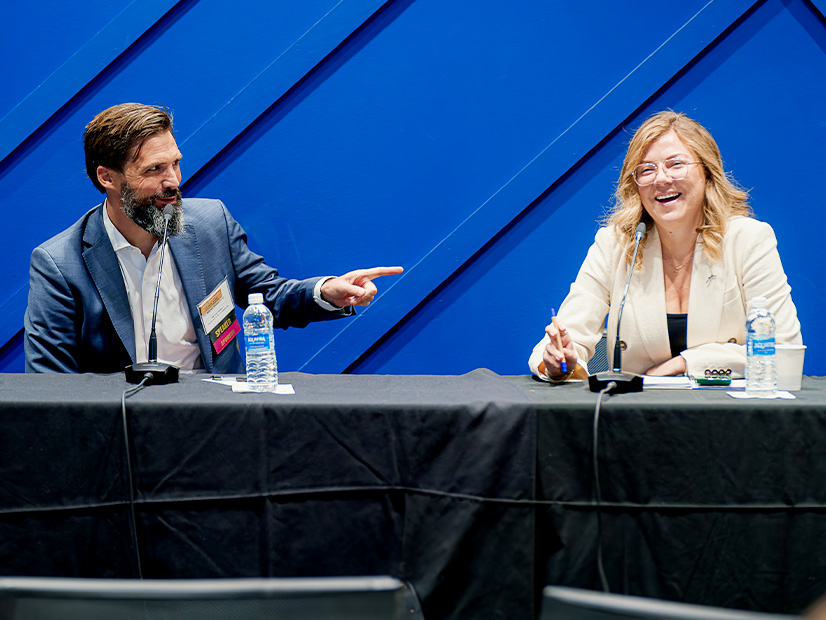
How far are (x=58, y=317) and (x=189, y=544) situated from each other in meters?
1.00

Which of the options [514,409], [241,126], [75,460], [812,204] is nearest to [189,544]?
[75,460]

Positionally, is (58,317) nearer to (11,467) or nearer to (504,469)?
(11,467)

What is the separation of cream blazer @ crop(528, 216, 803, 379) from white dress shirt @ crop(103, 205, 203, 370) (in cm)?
110

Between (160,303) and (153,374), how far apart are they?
682mm

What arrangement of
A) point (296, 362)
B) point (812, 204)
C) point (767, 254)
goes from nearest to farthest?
1. point (767, 254)
2. point (812, 204)
3. point (296, 362)

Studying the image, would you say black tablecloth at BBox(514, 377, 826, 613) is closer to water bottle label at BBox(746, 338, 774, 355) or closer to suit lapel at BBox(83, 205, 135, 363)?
water bottle label at BBox(746, 338, 774, 355)

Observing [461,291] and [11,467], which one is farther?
[461,291]

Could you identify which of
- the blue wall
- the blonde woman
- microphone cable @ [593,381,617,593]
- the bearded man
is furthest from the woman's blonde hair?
microphone cable @ [593,381,617,593]

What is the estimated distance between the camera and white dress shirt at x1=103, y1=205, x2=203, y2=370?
91.5 inches

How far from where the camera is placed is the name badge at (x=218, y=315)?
6.87 feet

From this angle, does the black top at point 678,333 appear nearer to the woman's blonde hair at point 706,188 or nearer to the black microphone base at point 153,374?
the woman's blonde hair at point 706,188

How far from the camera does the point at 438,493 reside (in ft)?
4.86

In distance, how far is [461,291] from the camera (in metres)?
3.04

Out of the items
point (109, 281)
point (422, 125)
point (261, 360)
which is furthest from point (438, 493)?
point (422, 125)
